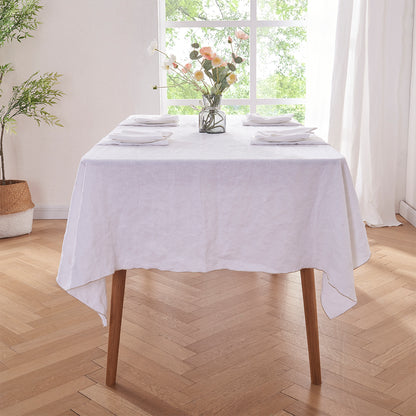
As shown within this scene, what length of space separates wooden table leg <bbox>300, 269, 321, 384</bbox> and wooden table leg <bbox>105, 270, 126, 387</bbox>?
591mm

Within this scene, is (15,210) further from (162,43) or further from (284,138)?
(284,138)

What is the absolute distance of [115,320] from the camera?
190cm

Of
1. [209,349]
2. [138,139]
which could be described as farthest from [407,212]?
[138,139]

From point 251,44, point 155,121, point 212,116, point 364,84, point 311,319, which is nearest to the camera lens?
point 311,319

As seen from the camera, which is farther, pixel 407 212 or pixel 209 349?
pixel 407 212

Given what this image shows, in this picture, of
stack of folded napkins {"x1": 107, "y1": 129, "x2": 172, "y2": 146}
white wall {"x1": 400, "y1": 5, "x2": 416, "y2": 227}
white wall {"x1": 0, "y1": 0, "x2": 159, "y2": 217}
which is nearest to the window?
white wall {"x1": 0, "y1": 0, "x2": 159, "y2": 217}

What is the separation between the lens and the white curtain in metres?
3.75

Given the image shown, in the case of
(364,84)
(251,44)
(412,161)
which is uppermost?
(251,44)

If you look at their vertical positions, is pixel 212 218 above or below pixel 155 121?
below

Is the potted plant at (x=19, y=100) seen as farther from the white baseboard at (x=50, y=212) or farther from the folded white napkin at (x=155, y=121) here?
the folded white napkin at (x=155, y=121)

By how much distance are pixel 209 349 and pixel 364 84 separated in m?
2.37

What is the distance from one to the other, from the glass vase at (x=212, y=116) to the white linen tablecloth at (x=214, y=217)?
639 millimetres

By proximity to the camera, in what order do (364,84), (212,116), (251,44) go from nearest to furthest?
(212,116), (364,84), (251,44)

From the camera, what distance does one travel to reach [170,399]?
73.4 inches
